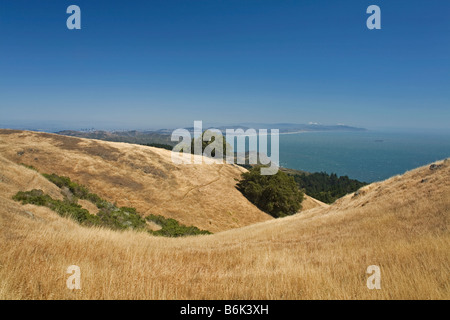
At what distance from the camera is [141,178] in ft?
95.5

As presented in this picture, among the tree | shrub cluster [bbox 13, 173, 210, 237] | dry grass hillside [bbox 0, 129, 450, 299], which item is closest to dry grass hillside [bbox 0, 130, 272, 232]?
the tree

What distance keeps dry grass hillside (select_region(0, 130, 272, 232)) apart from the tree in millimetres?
2007

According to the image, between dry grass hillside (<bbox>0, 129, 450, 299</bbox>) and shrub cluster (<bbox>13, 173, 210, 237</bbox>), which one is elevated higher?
dry grass hillside (<bbox>0, 129, 450, 299</bbox>)

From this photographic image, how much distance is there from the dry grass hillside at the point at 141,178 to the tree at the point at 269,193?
2007 mm

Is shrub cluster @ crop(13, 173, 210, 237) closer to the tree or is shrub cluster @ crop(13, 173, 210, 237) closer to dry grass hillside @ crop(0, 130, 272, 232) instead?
dry grass hillside @ crop(0, 130, 272, 232)

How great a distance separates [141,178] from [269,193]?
61.2ft

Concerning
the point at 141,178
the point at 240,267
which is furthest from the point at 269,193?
the point at 240,267

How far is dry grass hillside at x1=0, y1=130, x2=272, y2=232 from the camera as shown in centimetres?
2491

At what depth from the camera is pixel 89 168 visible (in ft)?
89.5

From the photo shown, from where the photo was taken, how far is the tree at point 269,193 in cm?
3488

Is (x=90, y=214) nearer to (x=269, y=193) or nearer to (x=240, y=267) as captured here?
(x=240, y=267)

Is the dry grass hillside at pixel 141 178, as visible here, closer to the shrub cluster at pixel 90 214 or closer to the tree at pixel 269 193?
the tree at pixel 269 193

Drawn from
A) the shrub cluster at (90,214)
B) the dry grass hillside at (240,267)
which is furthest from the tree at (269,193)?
the dry grass hillside at (240,267)
